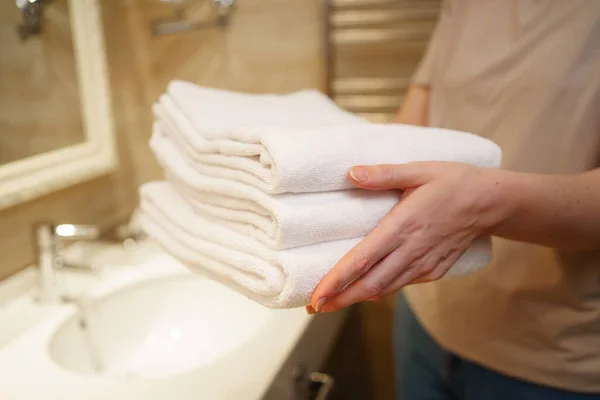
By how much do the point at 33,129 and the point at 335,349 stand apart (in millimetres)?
772

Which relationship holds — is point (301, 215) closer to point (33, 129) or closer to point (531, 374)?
point (531, 374)

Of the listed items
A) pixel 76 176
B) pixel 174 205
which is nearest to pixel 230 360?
pixel 174 205

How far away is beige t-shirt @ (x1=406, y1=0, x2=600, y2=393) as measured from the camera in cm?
59

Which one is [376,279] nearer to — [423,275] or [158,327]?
[423,275]

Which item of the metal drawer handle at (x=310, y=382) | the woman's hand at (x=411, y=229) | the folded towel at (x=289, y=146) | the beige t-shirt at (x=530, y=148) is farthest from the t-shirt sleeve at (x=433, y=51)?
the metal drawer handle at (x=310, y=382)

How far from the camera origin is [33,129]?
0.87m

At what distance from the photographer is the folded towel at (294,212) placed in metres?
0.43

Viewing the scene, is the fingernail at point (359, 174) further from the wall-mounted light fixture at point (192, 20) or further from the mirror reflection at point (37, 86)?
the wall-mounted light fixture at point (192, 20)

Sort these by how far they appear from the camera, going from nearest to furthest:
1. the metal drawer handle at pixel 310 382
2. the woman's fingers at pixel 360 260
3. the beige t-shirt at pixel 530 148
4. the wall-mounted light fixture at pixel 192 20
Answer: the woman's fingers at pixel 360 260 → the beige t-shirt at pixel 530 148 → the metal drawer handle at pixel 310 382 → the wall-mounted light fixture at pixel 192 20

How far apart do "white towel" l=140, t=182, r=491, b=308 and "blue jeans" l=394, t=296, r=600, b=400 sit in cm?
26

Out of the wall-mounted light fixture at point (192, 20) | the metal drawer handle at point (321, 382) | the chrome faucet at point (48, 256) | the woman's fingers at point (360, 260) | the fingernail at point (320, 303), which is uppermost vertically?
the wall-mounted light fixture at point (192, 20)

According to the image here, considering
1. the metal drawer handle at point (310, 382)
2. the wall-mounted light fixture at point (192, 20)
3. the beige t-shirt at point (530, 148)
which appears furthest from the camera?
the wall-mounted light fixture at point (192, 20)

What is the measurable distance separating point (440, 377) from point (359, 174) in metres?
0.51

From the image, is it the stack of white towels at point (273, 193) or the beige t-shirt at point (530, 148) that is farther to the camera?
the beige t-shirt at point (530, 148)
